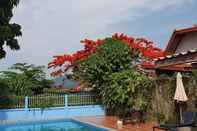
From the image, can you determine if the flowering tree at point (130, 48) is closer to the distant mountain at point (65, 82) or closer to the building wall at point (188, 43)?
the distant mountain at point (65, 82)

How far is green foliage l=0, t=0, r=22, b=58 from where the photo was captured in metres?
22.3

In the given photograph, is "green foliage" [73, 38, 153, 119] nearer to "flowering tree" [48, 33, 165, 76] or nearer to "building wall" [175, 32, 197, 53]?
"flowering tree" [48, 33, 165, 76]

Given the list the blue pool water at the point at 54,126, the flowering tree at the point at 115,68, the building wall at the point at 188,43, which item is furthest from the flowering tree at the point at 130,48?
the blue pool water at the point at 54,126

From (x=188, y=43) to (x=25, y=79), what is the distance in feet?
32.7

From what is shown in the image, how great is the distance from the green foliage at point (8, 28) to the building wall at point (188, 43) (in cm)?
926

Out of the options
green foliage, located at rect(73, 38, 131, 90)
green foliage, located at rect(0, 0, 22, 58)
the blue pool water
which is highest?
green foliage, located at rect(0, 0, 22, 58)

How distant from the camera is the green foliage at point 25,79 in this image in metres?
24.1

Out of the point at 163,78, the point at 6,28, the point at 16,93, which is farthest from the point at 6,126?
the point at 163,78

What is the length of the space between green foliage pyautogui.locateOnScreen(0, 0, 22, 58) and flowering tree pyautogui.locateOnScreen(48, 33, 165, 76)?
3.19 metres

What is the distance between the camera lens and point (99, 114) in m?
23.5

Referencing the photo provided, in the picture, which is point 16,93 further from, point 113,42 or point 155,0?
point 155,0

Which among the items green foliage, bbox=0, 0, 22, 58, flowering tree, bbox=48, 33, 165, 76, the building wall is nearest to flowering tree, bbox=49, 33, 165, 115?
flowering tree, bbox=48, 33, 165, 76

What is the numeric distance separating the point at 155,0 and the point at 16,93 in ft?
33.3

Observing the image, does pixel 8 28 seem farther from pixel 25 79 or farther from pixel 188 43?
pixel 188 43
